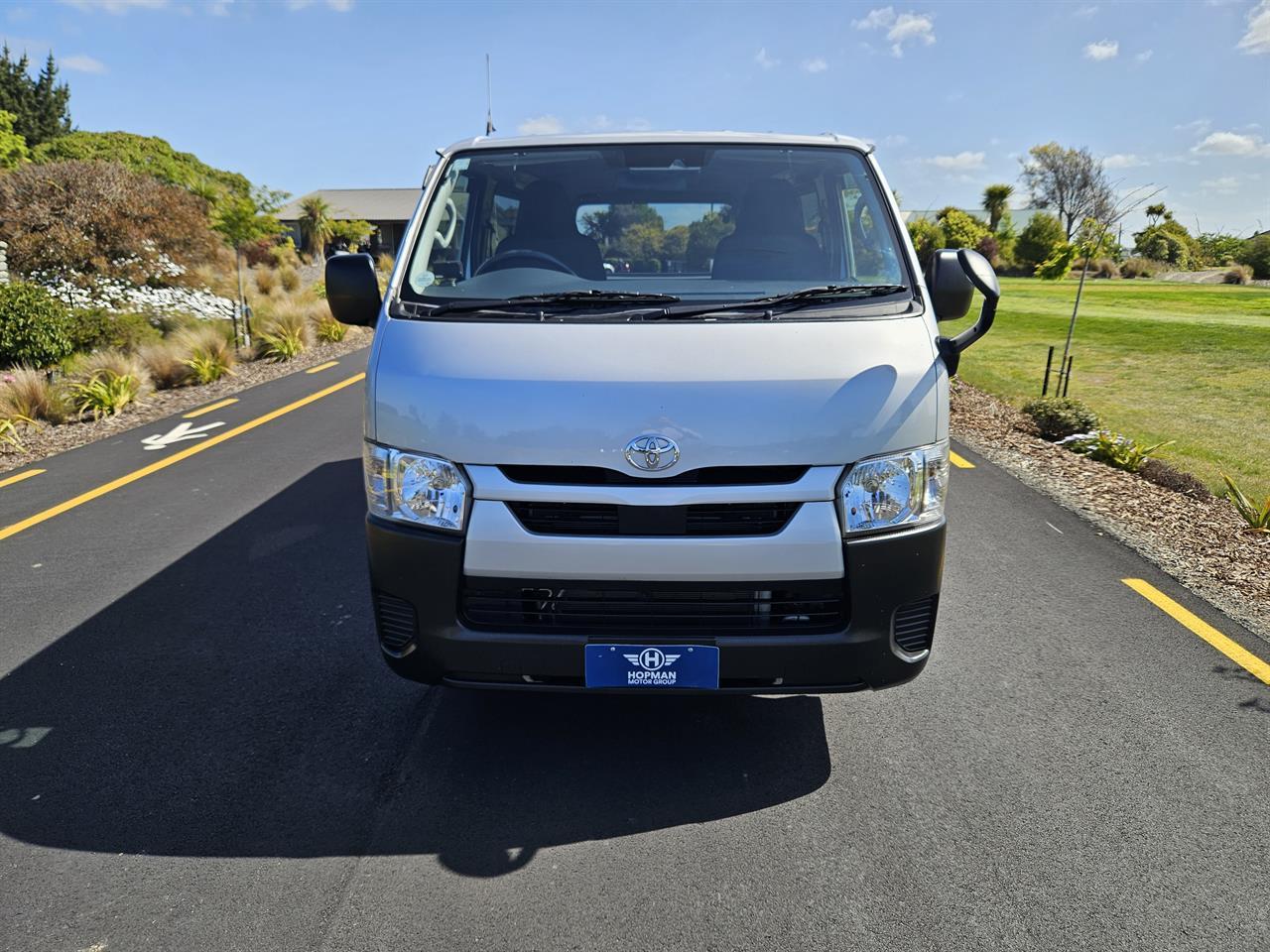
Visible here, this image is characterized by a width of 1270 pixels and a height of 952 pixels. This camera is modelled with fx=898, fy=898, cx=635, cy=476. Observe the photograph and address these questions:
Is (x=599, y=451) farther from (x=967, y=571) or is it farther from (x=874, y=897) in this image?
(x=967, y=571)

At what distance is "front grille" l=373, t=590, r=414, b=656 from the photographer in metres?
2.93

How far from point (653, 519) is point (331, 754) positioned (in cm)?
159

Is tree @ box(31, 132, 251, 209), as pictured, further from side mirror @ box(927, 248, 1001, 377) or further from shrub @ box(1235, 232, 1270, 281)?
side mirror @ box(927, 248, 1001, 377)

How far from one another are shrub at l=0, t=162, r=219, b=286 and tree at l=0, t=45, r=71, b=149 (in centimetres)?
3955

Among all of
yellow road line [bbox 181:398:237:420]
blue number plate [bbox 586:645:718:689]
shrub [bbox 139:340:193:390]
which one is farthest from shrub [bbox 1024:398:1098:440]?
shrub [bbox 139:340:193:390]

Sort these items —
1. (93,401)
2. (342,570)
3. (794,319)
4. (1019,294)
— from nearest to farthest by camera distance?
(794,319), (342,570), (93,401), (1019,294)

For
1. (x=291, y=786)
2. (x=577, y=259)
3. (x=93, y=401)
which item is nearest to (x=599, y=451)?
(x=577, y=259)

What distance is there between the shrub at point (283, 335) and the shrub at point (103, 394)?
14.4 ft

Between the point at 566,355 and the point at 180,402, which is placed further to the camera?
the point at 180,402

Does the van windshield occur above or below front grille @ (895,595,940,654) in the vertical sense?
above

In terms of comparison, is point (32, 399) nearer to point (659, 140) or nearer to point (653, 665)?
point (659, 140)

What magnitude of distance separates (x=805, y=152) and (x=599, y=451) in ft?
6.58

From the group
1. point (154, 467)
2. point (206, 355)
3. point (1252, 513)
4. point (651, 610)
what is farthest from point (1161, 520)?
point (206, 355)

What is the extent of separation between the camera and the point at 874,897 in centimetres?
258
